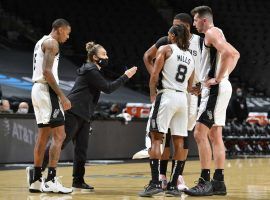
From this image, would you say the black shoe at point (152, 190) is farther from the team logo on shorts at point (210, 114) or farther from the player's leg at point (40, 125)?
the player's leg at point (40, 125)

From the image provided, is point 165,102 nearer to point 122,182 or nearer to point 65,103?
point 65,103

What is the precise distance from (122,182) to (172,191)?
6.07 feet

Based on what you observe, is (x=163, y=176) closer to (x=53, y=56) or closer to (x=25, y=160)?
(x=53, y=56)

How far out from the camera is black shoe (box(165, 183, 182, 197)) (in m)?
7.21

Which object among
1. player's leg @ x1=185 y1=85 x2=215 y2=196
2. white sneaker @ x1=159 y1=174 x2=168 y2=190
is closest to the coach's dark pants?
white sneaker @ x1=159 y1=174 x2=168 y2=190

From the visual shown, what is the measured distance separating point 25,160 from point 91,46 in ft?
17.5

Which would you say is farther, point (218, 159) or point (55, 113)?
point (218, 159)

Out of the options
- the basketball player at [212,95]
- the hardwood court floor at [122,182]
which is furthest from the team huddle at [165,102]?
the hardwood court floor at [122,182]

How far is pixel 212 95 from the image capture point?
25.2ft

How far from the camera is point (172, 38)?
7.35 meters

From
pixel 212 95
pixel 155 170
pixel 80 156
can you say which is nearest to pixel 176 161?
pixel 155 170

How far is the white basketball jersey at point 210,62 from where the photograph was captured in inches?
302

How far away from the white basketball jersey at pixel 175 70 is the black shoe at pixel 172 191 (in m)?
1.08

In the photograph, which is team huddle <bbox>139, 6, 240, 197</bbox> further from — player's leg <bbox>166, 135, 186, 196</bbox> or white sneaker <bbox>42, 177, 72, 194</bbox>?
white sneaker <bbox>42, 177, 72, 194</bbox>
